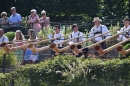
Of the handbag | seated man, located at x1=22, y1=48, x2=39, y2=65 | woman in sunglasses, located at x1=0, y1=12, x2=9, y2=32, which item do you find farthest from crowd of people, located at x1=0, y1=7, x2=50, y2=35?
the handbag

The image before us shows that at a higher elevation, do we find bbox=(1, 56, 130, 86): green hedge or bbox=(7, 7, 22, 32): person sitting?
bbox=(7, 7, 22, 32): person sitting

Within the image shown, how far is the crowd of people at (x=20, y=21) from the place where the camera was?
18672 millimetres

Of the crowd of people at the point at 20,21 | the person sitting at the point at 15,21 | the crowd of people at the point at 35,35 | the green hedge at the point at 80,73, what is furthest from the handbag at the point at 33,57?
the person sitting at the point at 15,21

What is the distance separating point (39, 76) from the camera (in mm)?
11250

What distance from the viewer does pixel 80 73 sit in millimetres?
10680

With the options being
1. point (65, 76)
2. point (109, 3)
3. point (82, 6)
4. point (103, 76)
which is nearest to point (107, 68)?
point (103, 76)

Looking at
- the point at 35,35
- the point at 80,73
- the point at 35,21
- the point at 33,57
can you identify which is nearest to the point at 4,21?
the point at 35,21

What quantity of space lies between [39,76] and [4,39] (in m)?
5.09

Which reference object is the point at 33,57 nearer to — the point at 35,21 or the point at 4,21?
the point at 35,21

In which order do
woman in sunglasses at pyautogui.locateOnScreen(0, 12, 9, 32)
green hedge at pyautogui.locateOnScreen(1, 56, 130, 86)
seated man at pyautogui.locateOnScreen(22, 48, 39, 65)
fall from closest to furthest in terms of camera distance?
green hedge at pyautogui.locateOnScreen(1, 56, 130, 86) < seated man at pyautogui.locateOnScreen(22, 48, 39, 65) < woman in sunglasses at pyautogui.locateOnScreen(0, 12, 9, 32)

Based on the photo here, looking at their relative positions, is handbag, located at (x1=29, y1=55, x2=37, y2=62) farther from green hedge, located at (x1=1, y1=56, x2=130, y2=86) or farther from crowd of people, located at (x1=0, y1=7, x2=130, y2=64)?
green hedge, located at (x1=1, y1=56, x2=130, y2=86)

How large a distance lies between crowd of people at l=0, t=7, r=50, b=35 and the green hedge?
7355 mm

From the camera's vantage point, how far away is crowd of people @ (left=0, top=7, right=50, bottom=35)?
61.3 ft

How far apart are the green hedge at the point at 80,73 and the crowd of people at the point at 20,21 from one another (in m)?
7.36
